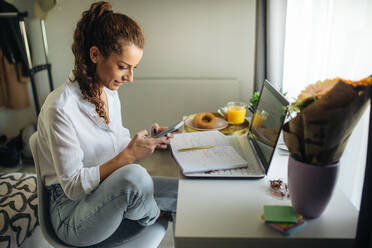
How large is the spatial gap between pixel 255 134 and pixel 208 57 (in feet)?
4.13

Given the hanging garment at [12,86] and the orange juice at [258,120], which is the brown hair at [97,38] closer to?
the orange juice at [258,120]

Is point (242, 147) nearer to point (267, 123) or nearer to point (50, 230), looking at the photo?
point (267, 123)

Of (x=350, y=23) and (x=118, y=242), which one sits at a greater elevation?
(x=350, y=23)

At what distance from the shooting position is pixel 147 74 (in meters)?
2.48

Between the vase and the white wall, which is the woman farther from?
the white wall

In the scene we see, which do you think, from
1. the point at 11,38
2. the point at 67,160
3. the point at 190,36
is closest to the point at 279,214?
the point at 67,160

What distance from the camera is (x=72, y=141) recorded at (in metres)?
1.09

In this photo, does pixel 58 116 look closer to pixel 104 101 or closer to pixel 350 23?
pixel 104 101

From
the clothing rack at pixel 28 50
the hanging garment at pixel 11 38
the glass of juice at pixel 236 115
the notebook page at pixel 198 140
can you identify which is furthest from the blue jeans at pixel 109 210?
the hanging garment at pixel 11 38

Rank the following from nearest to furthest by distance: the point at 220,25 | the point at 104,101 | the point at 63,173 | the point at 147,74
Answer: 1. the point at 63,173
2. the point at 104,101
3. the point at 220,25
4. the point at 147,74

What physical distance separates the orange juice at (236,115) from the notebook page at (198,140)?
0.21 m

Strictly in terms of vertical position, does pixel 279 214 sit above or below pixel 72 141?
below

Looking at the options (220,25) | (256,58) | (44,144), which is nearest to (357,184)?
(44,144)

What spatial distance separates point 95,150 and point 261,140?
622 mm
